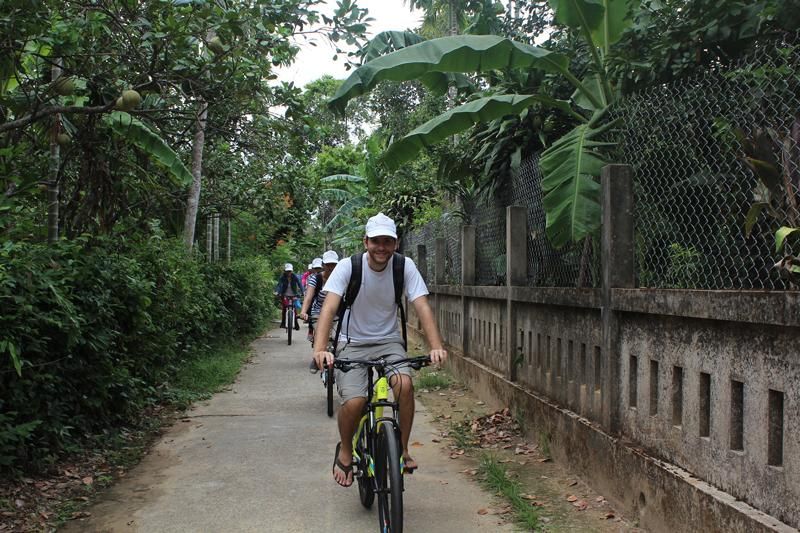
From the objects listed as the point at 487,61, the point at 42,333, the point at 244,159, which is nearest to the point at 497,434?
the point at 487,61

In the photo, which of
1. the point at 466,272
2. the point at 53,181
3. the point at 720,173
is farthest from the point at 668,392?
the point at 466,272

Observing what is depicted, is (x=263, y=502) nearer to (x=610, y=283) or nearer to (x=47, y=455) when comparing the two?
(x=47, y=455)

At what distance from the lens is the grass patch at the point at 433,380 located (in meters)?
10.6

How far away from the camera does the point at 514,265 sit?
27.0 ft

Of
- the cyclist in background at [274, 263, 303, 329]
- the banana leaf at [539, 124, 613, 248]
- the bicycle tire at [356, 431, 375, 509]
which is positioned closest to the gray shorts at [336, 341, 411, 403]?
the bicycle tire at [356, 431, 375, 509]

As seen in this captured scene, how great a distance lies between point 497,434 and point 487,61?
3608 millimetres

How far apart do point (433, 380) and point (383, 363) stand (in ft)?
20.4

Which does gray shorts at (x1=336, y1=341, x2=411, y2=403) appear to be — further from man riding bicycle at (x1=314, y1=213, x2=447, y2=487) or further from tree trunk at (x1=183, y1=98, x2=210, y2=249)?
tree trunk at (x1=183, y1=98, x2=210, y2=249)

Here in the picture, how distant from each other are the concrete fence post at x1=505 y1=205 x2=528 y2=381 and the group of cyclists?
3032 millimetres

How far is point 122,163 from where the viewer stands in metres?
8.88

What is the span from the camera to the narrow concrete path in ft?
16.1

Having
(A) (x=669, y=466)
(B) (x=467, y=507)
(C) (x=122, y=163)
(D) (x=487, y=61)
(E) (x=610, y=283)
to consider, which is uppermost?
A: (D) (x=487, y=61)

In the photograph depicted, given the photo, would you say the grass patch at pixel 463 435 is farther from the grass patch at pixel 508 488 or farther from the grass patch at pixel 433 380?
the grass patch at pixel 433 380

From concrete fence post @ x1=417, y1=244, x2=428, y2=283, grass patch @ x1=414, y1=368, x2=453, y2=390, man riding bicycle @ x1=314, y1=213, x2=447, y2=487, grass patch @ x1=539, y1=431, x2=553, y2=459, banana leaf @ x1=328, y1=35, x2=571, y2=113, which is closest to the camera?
man riding bicycle @ x1=314, y1=213, x2=447, y2=487
